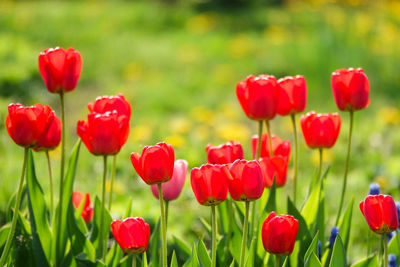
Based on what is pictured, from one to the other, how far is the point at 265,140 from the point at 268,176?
0.16 meters

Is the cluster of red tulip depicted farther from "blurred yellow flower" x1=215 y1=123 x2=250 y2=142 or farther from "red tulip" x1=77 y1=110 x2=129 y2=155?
"blurred yellow flower" x1=215 y1=123 x2=250 y2=142

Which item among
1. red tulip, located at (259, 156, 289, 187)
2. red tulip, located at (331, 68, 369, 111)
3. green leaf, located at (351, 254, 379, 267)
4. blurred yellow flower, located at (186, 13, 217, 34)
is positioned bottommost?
green leaf, located at (351, 254, 379, 267)

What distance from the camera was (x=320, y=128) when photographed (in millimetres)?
1600

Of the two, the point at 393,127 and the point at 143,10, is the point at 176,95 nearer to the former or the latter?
the point at 393,127

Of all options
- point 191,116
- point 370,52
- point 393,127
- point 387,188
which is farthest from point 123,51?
point 387,188

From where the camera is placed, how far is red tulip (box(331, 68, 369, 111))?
1.58 m

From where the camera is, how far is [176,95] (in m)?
4.57

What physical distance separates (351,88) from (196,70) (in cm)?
370

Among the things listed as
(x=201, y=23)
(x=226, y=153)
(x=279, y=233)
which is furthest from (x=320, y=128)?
(x=201, y=23)

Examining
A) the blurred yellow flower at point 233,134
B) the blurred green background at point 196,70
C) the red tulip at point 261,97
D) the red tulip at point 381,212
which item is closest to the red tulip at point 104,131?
the red tulip at point 261,97

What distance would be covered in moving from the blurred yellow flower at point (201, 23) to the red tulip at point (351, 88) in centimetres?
504

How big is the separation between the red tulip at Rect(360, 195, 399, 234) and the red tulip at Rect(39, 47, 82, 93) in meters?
0.73

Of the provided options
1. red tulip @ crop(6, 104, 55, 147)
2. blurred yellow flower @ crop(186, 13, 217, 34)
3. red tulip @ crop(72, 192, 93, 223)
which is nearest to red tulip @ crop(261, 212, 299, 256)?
red tulip @ crop(6, 104, 55, 147)

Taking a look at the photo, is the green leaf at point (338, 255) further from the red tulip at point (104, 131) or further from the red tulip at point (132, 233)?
the red tulip at point (104, 131)
